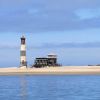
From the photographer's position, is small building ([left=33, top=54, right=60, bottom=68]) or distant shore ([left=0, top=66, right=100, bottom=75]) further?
small building ([left=33, top=54, right=60, bottom=68])

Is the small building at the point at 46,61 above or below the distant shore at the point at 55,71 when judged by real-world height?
above

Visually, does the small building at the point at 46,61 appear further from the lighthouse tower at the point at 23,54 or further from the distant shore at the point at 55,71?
the lighthouse tower at the point at 23,54

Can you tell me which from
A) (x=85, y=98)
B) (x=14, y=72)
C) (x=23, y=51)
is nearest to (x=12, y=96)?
(x=85, y=98)

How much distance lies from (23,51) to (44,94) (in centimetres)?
5399

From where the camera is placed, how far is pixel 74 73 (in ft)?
364

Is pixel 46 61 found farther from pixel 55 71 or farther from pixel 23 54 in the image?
pixel 23 54

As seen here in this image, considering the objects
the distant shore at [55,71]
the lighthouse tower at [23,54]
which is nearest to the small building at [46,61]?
the distant shore at [55,71]

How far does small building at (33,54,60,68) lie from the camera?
115 meters

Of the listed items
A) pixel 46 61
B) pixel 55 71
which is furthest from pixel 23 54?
pixel 46 61

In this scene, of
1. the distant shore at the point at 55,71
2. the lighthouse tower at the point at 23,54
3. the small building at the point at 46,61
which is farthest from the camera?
the small building at the point at 46,61

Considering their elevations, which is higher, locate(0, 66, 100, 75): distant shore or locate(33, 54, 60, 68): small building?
locate(33, 54, 60, 68): small building

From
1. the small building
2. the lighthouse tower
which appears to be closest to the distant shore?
the lighthouse tower

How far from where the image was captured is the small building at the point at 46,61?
378ft

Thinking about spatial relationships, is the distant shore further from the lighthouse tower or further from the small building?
the small building
